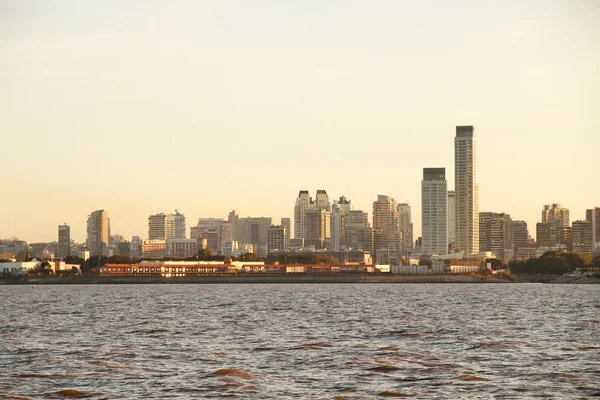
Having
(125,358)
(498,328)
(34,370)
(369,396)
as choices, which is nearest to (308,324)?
(498,328)

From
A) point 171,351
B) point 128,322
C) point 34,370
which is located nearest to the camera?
point 34,370

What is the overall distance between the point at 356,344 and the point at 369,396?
1812 centimetres

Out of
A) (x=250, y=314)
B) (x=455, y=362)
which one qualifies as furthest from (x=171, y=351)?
(x=250, y=314)

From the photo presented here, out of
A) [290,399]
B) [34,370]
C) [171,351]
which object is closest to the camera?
[290,399]

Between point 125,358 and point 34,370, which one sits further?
point 125,358

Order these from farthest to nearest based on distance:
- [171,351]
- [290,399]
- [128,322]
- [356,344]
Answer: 1. [128,322]
2. [356,344]
3. [171,351]
4. [290,399]

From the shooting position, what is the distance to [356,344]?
5369 cm

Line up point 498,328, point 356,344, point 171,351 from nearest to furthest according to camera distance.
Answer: point 171,351
point 356,344
point 498,328

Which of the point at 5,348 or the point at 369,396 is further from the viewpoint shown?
the point at 5,348

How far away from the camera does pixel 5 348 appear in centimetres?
5272

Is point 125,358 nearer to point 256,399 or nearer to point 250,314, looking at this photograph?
point 256,399

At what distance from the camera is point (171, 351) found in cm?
5019

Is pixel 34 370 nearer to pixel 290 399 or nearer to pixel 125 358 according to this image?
pixel 125 358

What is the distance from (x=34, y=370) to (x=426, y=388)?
18505mm
